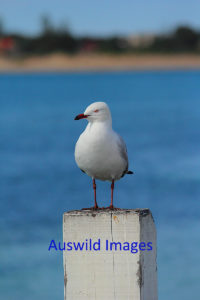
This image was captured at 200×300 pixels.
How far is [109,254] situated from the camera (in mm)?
2971

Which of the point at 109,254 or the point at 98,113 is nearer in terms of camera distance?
the point at 109,254

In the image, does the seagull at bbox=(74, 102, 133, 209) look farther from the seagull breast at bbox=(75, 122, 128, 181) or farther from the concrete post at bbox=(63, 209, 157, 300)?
the concrete post at bbox=(63, 209, 157, 300)

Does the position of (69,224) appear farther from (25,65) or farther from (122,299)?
(25,65)

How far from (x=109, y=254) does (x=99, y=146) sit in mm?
628

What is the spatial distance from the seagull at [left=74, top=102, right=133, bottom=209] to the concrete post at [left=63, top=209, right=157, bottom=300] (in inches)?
16.6

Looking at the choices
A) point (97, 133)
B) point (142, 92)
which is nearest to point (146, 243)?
point (97, 133)

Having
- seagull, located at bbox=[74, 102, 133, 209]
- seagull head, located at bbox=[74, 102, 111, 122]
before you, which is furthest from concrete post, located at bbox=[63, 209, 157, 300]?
seagull head, located at bbox=[74, 102, 111, 122]

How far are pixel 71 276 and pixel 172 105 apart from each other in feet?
132

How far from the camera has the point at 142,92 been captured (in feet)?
193

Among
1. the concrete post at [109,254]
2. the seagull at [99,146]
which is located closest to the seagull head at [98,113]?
the seagull at [99,146]

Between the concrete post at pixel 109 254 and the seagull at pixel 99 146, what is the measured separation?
16.6 inches

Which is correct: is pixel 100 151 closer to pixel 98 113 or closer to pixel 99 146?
pixel 99 146

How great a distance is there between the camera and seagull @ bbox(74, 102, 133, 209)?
3420 millimetres

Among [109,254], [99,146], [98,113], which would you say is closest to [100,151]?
[99,146]
